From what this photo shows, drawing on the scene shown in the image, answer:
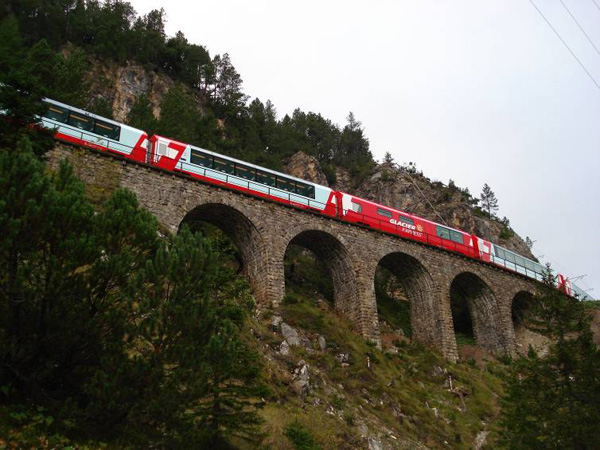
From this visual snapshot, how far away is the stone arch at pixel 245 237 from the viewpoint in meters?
28.6

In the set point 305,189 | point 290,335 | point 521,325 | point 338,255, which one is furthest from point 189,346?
point 521,325

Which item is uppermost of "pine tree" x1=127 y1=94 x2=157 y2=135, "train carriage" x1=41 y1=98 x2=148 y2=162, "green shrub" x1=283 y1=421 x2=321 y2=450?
"pine tree" x1=127 y1=94 x2=157 y2=135

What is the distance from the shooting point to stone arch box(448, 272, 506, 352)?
3744cm

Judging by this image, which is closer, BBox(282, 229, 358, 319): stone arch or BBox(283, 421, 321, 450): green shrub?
BBox(283, 421, 321, 450): green shrub

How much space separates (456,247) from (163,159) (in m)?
22.8

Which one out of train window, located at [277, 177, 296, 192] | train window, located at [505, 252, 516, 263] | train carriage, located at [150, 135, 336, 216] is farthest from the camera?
train window, located at [505, 252, 516, 263]

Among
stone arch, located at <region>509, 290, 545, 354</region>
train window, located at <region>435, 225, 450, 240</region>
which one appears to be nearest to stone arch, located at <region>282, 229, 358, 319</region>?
train window, located at <region>435, 225, 450, 240</region>

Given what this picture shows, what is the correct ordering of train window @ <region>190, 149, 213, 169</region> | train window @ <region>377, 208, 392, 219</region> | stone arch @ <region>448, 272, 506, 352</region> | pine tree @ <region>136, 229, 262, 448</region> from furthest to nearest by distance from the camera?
stone arch @ <region>448, 272, 506, 352</region> < train window @ <region>377, 208, 392, 219</region> < train window @ <region>190, 149, 213, 169</region> < pine tree @ <region>136, 229, 262, 448</region>

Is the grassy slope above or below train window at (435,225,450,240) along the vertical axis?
below

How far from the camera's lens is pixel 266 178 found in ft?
105

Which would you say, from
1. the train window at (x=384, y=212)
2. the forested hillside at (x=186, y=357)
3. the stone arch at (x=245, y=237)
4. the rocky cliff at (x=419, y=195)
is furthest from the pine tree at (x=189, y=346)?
the rocky cliff at (x=419, y=195)

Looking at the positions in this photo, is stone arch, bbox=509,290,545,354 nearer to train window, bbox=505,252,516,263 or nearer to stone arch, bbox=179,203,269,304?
train window, bbox=505,252,516,263

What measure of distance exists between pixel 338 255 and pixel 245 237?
21.6 feet

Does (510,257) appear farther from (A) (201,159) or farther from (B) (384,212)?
(A) (201,159)
